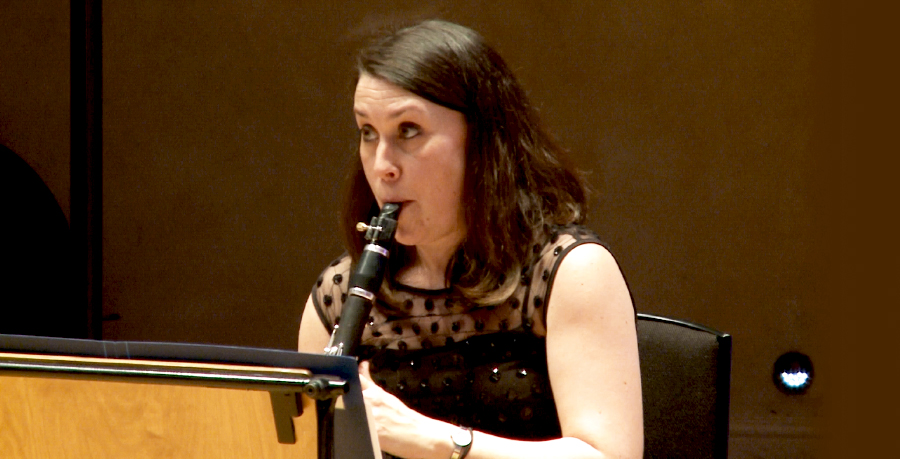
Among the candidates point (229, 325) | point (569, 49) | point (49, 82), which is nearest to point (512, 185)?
point (569, 49)

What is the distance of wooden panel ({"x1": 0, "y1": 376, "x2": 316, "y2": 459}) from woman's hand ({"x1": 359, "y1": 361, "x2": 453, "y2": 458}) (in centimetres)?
33

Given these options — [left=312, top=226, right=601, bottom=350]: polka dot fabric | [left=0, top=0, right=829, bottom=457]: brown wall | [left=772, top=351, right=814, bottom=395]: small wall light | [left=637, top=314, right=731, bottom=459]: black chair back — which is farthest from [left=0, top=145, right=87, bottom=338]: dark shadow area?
[left=772, top=351, right=814, bottom=395]: small wall light

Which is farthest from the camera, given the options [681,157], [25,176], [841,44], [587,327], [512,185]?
[681,157]

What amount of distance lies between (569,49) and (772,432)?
54.3 inches

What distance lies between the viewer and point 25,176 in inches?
114

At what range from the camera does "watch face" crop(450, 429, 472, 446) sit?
1167 millimetres

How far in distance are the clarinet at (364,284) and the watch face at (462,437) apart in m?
0.16

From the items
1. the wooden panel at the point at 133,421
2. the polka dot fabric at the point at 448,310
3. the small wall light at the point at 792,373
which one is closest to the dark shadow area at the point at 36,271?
the polka dot fabric at the point at 448,310

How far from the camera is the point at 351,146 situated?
3.17 metres

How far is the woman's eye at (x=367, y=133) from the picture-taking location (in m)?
1.34

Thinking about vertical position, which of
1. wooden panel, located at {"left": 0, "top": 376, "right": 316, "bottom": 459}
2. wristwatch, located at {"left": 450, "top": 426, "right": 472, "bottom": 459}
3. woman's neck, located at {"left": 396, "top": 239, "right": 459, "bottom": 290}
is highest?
woman's neck, located at {"left": 396, "top": 239, "right": 459, "bottom": 290}

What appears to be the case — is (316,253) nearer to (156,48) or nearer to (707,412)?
(156,48)

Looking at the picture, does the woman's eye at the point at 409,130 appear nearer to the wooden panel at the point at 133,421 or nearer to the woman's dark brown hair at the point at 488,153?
the woman's dark brown hair at the point at 488,153

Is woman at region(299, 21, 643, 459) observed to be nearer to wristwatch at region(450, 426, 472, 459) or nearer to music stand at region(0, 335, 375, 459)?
wristwatch at region(450, 426, 472, 459)
